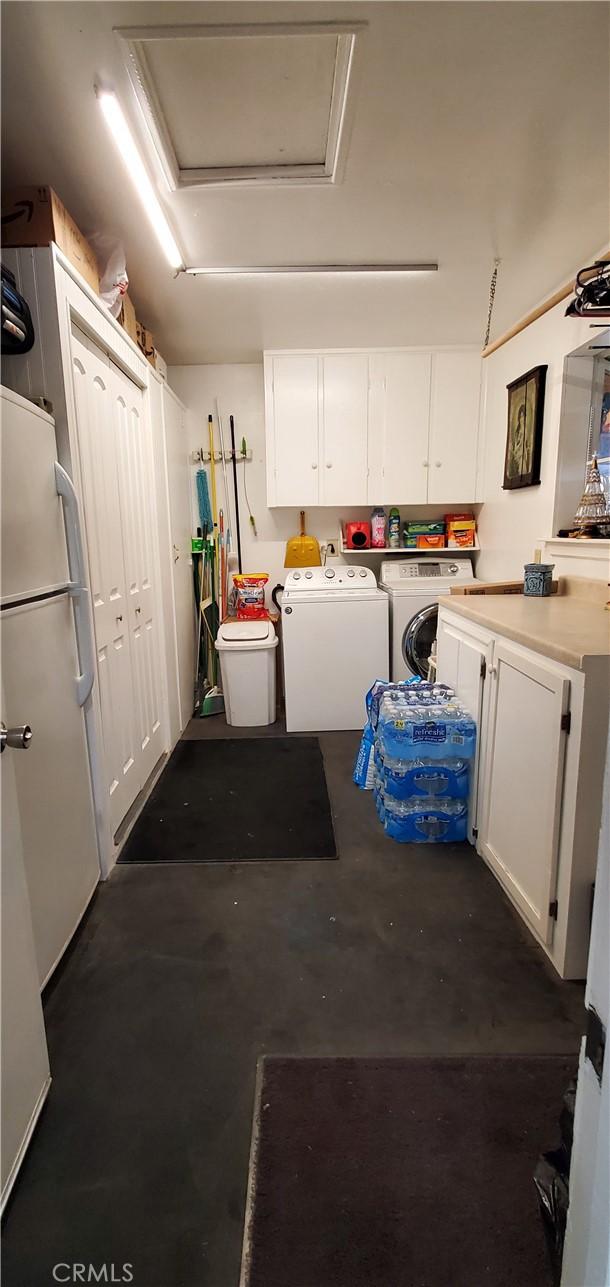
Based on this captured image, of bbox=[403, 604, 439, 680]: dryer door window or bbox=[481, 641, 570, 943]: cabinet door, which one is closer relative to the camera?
bbox=[481, 641, 570, 943]: cabinet door

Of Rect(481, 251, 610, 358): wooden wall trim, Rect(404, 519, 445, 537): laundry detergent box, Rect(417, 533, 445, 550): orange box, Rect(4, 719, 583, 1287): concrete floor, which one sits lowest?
Rect(4, 719, 583, 1287): concrete floor

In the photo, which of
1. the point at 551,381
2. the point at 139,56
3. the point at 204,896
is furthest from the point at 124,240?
the point at 204,896

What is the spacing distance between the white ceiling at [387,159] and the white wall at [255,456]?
2.85 ft

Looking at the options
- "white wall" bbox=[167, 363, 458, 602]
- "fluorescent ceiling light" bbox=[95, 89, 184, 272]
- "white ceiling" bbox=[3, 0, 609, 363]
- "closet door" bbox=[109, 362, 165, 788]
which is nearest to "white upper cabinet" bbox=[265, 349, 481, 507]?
"white wall" bbox=[167, 363, 458, 602]

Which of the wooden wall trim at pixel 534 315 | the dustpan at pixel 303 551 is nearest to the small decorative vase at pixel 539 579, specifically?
the wooden wall trim at pixel 534 315

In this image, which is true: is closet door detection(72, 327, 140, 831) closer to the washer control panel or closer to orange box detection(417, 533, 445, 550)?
the washer control panel

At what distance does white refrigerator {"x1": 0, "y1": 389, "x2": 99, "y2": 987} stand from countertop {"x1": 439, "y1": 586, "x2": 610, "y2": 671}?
1.38 metres

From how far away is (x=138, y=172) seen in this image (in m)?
1.70

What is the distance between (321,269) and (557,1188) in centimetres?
309

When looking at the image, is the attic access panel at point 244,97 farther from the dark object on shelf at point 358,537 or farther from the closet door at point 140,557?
the dark object on shelf at point 358,537

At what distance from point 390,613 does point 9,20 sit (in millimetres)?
2845

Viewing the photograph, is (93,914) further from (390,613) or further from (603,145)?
(603,145)

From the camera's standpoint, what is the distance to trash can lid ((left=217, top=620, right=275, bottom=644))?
3357mm

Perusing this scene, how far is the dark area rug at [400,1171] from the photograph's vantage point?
0.91 m
